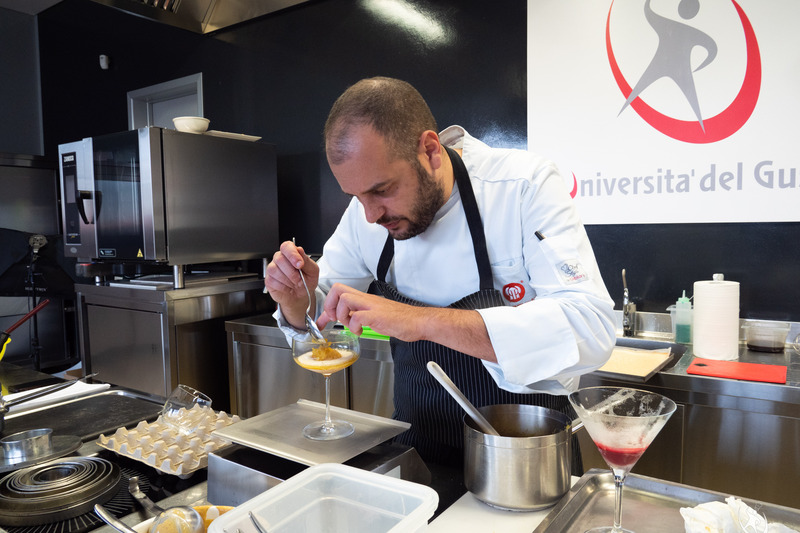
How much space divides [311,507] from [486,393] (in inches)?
26.8

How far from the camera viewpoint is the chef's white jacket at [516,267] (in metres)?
1.19

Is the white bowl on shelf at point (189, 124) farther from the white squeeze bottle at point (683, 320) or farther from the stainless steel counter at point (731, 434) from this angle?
the white squeeze bottle at point (683, 320)

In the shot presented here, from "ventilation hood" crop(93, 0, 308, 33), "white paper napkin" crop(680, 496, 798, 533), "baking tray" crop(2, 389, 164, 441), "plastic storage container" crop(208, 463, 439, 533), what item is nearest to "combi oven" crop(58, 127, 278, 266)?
"ventilation hood" crop(93, 0, 308, 33)

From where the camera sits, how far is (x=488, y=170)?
1545 millimetres

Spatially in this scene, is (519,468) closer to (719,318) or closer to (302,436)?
(302,436)

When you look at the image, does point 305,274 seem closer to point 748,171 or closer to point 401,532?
point 401,532

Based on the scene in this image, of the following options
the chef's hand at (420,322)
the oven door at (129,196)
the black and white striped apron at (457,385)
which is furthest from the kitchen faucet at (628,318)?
the oven door at (129,196)

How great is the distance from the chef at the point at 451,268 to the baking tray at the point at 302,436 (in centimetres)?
20

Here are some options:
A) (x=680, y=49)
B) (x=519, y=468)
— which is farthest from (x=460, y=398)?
(x=680, y=49)

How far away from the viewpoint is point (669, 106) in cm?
238

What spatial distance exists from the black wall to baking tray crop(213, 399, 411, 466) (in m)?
1.80

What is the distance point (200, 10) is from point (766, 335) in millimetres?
3213

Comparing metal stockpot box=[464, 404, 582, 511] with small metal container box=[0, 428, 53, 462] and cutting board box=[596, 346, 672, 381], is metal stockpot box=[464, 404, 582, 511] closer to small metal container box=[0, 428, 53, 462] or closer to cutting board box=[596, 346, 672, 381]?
small metal container box=[0, 428, 53, 462]

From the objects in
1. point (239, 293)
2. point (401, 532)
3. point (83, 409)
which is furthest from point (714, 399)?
point (239, 293)
